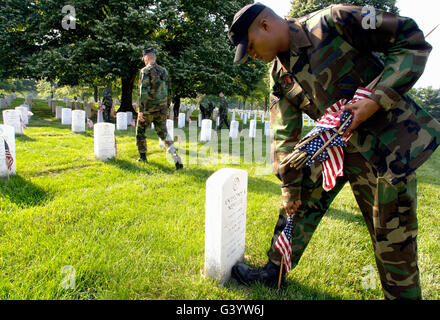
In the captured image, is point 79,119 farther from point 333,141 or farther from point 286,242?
point 333,141

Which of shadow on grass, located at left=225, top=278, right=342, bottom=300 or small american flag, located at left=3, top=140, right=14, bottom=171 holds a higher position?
small american flag, located at left=3, top=140, right=14, bottom=171

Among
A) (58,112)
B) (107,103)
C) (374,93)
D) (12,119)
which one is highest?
(107,103)

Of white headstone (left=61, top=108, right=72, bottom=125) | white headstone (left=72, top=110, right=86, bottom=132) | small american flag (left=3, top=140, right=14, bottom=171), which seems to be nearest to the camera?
small american flag (left=3, top=140, right=14, bottom=171)

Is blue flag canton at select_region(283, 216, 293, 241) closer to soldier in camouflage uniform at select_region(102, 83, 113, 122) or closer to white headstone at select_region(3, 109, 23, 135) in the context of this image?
white headstone at select_region(3, 109, 23, 135)

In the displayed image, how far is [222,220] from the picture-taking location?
217 centimetres

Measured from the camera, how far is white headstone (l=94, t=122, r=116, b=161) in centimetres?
613

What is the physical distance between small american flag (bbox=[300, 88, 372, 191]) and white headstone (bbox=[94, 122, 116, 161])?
18.5 ft

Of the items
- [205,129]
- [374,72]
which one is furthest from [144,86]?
[374,72]

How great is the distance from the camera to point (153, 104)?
5.82 m

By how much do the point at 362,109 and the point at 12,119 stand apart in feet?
33.4

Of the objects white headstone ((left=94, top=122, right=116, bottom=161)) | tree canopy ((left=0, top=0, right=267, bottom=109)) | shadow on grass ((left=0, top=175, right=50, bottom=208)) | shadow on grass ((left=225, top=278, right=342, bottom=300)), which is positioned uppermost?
tree canopy ((left=0, top=0, right=267, bottom=109))

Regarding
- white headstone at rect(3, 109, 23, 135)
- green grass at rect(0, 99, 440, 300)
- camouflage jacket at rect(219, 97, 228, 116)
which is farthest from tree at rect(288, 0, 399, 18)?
green grass at rect(0, 99, 440, 300)

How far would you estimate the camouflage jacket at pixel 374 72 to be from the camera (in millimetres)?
1280

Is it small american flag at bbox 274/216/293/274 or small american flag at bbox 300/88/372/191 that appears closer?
small american flag at bbox 300/88/372/191
